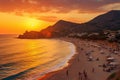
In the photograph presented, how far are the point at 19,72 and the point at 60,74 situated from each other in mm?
9325

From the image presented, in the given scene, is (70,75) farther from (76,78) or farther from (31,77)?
(31,77)

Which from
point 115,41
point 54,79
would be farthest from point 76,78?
point 115,41

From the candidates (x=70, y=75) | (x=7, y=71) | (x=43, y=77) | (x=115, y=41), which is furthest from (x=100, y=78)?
(x=115, y=41)

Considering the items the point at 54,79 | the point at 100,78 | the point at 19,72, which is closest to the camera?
the point at 100,78

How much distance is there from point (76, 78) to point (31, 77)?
8.81m

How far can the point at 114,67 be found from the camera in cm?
3975

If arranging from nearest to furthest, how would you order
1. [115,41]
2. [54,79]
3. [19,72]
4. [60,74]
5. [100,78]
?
[100,78]
[54,79]
[60,74]
[19,72]
[115,41]

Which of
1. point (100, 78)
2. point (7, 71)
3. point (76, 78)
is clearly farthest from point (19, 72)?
point (100, 78)

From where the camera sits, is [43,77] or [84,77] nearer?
[84,77]

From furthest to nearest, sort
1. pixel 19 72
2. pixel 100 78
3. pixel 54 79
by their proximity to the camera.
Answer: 1. pixel 19 72
2. pixel 54 79
3. pixel 100 78

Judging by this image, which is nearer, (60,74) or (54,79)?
(54,79)

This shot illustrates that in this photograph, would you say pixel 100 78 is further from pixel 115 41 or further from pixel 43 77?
pixel 115 41

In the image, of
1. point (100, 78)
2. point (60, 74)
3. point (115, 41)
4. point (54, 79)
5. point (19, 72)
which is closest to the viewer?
point (100, 78)

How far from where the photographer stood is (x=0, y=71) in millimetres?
43031
